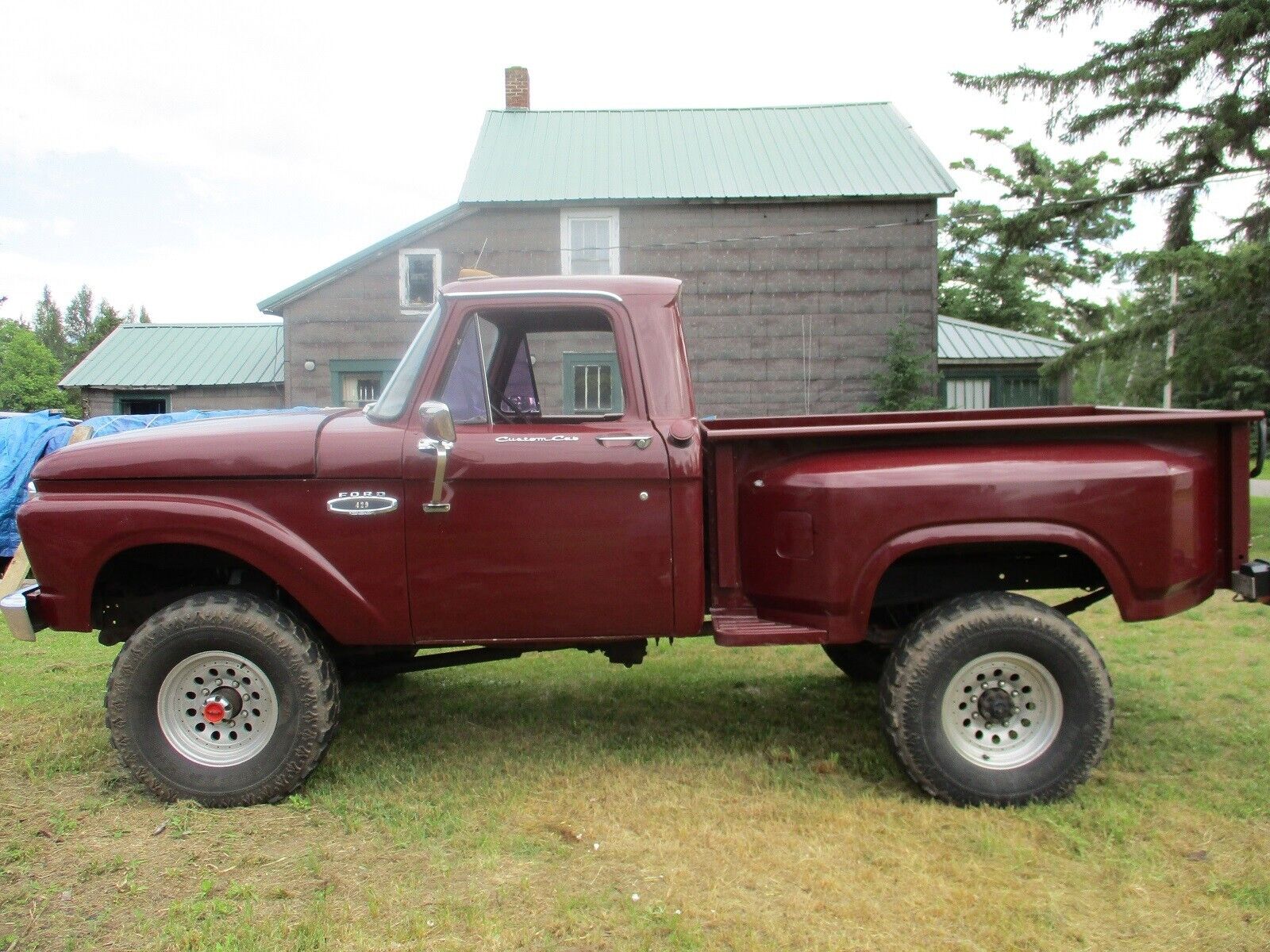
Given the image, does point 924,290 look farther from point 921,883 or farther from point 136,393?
point 136,393

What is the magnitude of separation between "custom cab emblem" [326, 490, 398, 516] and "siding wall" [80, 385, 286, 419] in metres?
16.2

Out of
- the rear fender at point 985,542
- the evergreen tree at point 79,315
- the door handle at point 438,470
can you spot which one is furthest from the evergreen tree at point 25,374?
the evergreen tree at point 79,315

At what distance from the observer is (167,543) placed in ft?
12.9

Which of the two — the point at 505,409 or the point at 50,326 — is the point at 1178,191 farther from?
the point at 50,326

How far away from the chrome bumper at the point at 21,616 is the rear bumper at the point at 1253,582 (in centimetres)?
478

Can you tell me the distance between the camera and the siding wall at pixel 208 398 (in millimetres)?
19734

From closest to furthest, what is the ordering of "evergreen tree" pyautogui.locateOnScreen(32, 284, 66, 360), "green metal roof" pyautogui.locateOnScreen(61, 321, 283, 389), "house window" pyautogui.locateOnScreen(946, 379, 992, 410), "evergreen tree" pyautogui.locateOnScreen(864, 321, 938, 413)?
"evergreen tree" pyautogui.locateOnScreen(864, 321, 938, 413) < "house window" pyautogui.locateOnScreen(946, 379, 992, 410) < "green metal roof" pyautogui.locateOnScreen(61, 321, 283, 389) < "evergreen tree" pyautogui.locateOnScreen(32, 284, 66, 360)

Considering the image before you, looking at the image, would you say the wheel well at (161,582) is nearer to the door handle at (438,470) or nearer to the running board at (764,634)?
the door handle at (438,470)

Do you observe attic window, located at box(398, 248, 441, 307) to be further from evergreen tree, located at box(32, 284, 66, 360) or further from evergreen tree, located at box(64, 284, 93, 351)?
evergreen tree, located at box(64, 284, 93, 351)

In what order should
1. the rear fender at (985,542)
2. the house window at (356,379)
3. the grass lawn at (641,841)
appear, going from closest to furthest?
the grass lawn at (641,841) → the rear fender at (985,542) → the house window at (356,379)

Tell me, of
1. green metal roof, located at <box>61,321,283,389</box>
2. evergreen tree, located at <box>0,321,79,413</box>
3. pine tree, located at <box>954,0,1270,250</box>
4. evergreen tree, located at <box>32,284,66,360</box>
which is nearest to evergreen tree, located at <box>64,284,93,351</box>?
evergreen tree, located at <box>32,284,66,360</box>

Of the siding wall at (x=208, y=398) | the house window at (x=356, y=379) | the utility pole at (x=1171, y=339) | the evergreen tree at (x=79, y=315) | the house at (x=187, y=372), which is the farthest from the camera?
the evergreen tree at (x=79, y=315)

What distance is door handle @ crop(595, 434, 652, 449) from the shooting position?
3920 mm

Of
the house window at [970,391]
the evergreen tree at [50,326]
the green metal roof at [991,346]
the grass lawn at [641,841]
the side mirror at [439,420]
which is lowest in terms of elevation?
the grass lawn at [641,841]
